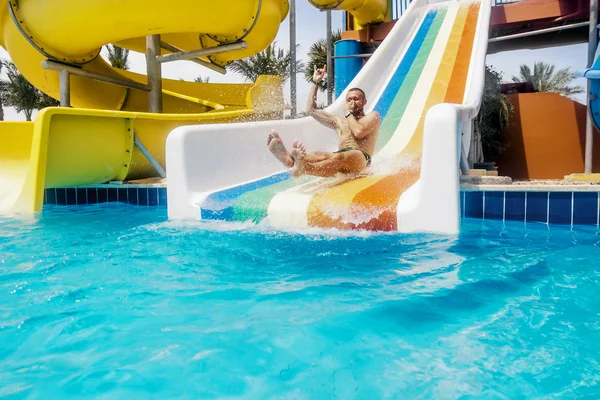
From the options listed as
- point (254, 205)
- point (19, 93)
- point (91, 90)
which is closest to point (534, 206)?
point (254, 205)

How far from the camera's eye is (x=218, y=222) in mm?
2973

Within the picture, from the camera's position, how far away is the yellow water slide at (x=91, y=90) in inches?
150

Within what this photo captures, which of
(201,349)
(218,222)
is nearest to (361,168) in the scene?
(218,222)

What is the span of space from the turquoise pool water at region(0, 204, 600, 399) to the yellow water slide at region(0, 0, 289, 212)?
1.61m

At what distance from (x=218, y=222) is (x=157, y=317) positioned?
1.55 metres

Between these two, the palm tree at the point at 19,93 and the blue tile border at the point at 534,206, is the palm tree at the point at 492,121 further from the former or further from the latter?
the palm tree at the point at 19,93

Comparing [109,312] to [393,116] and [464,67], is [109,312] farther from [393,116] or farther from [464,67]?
[464,67]

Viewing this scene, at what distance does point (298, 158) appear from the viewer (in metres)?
2.97

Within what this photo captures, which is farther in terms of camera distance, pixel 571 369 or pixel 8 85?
pixel 8 85

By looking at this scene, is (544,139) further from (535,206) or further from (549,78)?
(549,78)

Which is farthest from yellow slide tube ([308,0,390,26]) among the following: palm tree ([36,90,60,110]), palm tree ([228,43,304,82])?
palm tree ([36,90,60,110])

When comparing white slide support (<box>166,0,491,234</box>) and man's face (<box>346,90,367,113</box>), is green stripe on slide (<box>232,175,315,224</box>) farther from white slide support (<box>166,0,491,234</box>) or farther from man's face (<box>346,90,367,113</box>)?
man's face (<box>346,90,367,113</box>)

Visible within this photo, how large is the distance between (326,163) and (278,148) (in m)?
0.36

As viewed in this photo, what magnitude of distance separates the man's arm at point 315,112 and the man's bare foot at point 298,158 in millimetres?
888
